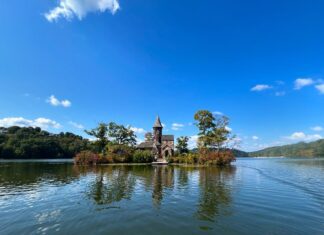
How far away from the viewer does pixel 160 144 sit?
275 feet

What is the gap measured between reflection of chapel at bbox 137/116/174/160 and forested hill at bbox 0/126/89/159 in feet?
244

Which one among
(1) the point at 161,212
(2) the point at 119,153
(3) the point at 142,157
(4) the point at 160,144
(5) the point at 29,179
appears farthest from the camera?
(4) the point at 160,144

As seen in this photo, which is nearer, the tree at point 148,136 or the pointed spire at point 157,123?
the pointed spire at point 157,123

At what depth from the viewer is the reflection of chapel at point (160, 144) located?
8329 cm

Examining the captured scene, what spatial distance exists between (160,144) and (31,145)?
83.1 meters

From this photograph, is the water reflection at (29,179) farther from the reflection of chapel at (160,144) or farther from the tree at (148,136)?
the tree at (148,136)

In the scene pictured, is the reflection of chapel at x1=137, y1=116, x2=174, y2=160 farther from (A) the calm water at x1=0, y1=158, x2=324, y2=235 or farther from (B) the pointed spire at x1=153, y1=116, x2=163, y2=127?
(A) the calm water at x1=0, y1=158, x2=324, y2=235

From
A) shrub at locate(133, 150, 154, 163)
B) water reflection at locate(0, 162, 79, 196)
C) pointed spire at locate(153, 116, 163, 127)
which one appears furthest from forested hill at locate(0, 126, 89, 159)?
water reflection at locate(0, 162, 79, 196)

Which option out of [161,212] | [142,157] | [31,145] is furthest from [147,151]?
[31,145]

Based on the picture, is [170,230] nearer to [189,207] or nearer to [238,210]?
[189,207]

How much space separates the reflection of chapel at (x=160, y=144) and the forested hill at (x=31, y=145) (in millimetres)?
74440

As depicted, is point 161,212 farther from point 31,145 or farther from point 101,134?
point 31,145

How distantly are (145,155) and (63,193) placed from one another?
5039 cm

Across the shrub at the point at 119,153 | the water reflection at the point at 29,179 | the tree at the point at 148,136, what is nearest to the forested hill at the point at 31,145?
the tree at the point at 148,136
